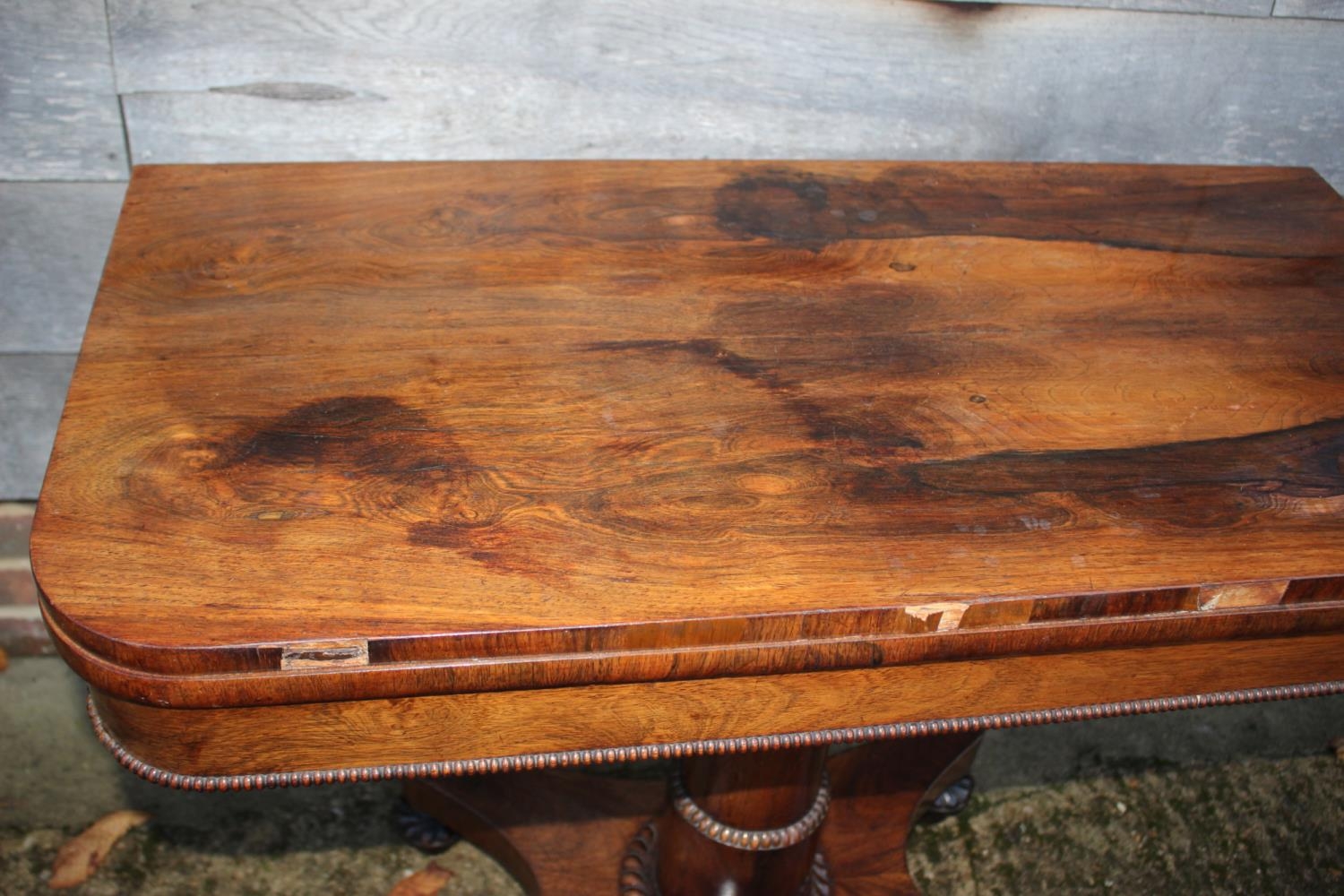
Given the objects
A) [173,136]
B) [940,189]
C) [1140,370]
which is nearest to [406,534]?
[1140,370]

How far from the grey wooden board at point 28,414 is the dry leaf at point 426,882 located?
0.79m

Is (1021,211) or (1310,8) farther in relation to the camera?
(1310,8)

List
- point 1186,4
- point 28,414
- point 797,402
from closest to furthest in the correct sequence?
point 797,402, point 1186,4, point 28,414

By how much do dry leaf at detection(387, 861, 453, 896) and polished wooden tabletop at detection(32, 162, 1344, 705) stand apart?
924mm

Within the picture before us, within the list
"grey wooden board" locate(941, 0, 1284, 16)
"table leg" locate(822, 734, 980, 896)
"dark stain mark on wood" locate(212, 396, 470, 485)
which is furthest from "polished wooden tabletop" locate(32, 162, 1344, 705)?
"table leg" locate(822, 734, 980, 896)

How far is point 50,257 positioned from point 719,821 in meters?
1.14

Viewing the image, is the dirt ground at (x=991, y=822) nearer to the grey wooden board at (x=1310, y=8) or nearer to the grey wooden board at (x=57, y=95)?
the grey wooden board at (x=57, y=95)

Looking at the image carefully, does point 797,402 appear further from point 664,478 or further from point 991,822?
point 991,822

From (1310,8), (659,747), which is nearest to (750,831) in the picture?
(659,747)

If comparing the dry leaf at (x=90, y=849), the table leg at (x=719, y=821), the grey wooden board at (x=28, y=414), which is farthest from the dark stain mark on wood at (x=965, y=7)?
the dry leaf at (x=90, y=849)

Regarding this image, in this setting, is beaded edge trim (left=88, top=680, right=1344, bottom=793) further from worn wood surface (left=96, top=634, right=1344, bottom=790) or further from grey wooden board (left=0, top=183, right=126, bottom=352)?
grey wooden board (left=0, top=183, right=126, bottom=352)

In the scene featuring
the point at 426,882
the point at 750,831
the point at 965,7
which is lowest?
the point at 426,882

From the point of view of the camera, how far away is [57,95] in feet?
4.87

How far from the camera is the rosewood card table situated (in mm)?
809
